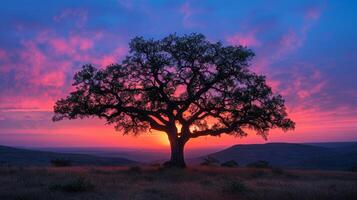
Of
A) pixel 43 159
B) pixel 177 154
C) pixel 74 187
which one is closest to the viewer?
pixel 74 187

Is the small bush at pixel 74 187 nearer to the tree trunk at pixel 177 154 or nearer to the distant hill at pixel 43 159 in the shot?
the tree trunk at pixel 177 154

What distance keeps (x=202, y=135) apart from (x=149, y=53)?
27.1 ft

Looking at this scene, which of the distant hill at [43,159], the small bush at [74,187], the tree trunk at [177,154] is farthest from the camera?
the distant hill at [43,159]

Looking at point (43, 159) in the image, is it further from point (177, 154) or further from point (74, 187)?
point (74, 187)

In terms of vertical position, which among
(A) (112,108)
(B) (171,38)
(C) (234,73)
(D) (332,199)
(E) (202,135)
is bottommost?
(D) (332,199)

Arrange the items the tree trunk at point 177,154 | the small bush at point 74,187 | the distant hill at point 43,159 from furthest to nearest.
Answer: the distant hill at point 43,159 < the tree trunk at point 177,154 < the small bush at point 74,187

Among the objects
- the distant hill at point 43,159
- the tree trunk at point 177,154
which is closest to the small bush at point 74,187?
the tree trunk at point 177,154

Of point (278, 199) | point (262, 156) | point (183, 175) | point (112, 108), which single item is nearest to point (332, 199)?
point (278, 199)

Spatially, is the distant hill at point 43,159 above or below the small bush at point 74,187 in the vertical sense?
above

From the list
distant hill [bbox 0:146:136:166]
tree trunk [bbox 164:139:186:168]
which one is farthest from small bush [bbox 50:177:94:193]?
distant hill [bbox 0:146:136:166]

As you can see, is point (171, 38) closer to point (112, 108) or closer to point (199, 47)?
point (199, 47)

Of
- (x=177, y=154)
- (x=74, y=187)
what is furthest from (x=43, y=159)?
(x=74, y=187)

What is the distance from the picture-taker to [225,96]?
36.3 metres

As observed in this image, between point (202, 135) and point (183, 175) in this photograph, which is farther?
point (202, 135)
